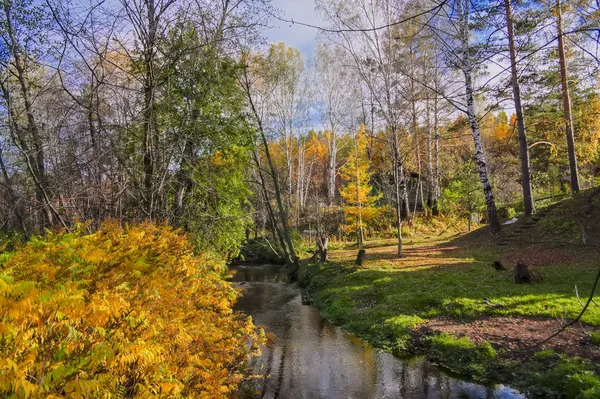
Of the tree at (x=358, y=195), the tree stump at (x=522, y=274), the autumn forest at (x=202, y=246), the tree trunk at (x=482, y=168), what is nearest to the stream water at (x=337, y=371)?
the autumn forest at (x=202, y=246)

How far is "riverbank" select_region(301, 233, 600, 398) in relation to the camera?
19.0 feet

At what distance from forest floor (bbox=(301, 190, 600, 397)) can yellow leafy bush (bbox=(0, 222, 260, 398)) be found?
3.03 meters

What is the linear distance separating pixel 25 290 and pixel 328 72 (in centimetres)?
2554

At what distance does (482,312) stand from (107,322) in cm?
747

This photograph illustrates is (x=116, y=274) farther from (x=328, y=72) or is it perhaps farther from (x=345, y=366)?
(x=328, y=72)

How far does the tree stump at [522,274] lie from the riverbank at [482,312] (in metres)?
0.22

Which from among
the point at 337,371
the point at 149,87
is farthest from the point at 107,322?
the point at 337,371

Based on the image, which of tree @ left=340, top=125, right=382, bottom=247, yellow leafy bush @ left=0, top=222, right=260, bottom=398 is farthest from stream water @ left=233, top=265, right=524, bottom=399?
tree @ left=340, top=125, right=382, bottom=247

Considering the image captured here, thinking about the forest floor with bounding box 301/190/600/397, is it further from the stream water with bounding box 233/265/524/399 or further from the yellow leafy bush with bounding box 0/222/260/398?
the yellow leafy bush with bounding box 0/222/260/398

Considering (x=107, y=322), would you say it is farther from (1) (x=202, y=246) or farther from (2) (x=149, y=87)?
(1) (x=202, y=246)

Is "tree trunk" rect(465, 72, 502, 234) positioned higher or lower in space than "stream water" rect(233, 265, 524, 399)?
higher

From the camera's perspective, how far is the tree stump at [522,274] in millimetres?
8984

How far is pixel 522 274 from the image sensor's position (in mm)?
9031

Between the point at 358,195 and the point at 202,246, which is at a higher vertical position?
the point at 358,195
